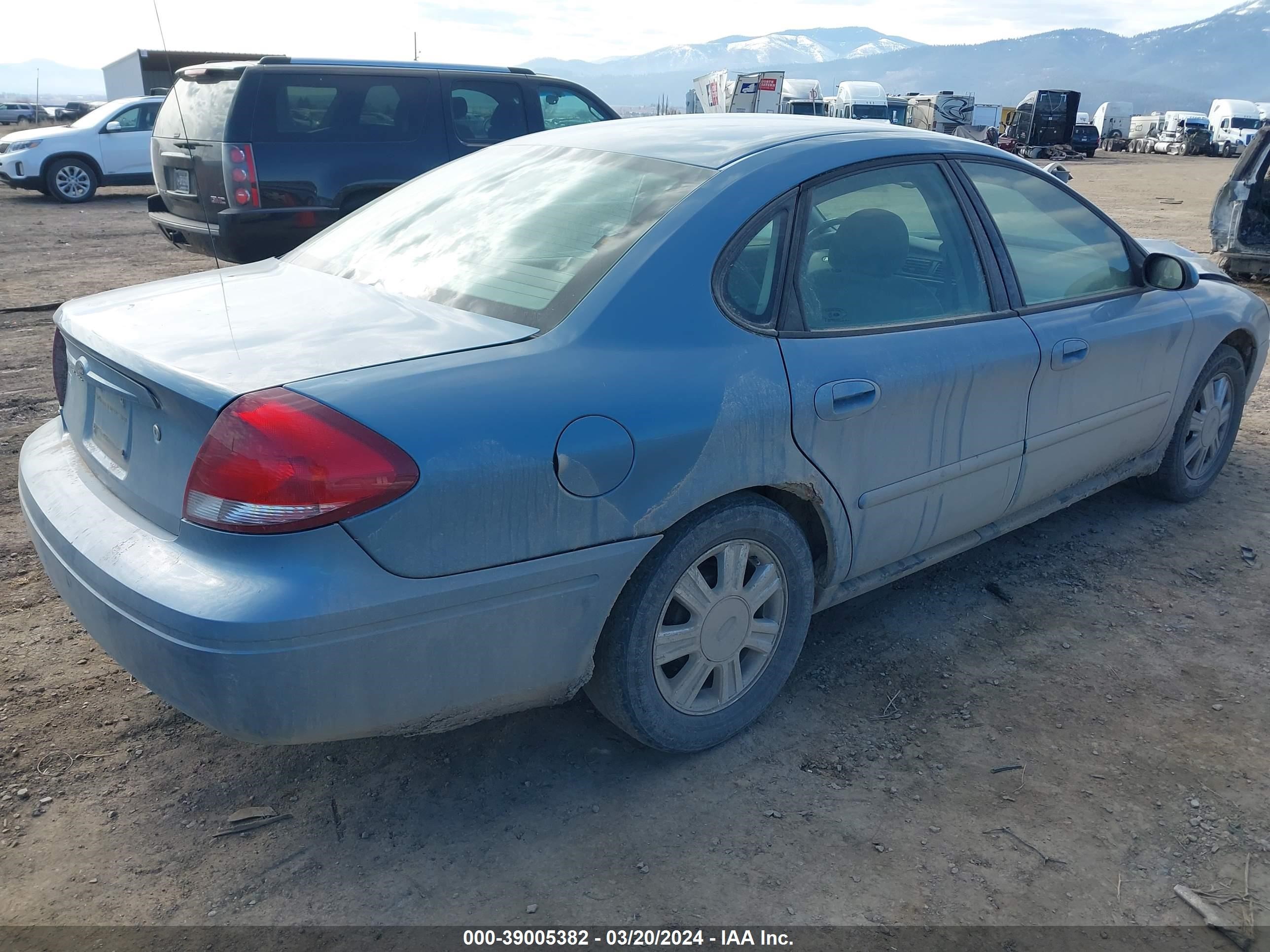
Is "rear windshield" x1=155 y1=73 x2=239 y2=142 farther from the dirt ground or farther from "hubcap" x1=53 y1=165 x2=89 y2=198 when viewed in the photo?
"hubcap" x1=53 y1=165 x2=89 y2=198

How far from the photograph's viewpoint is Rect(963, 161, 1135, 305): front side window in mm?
3324

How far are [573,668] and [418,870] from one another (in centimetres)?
57

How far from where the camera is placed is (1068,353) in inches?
132

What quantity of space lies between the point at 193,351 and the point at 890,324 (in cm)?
184

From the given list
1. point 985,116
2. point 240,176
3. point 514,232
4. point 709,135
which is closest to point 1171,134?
point 985,116

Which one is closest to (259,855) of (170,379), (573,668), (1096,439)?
(573,668)

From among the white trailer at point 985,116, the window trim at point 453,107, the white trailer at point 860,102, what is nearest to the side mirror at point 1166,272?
the window trim at point 453,107

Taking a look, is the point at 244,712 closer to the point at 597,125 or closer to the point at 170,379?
the point at 170,379

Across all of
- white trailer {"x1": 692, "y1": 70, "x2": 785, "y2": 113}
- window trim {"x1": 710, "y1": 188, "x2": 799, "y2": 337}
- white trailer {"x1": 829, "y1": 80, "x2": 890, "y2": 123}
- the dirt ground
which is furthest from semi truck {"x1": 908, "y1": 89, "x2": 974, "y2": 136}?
window trim {"x1": 710, "y1": 188, "x2": 799, "y2": 337}

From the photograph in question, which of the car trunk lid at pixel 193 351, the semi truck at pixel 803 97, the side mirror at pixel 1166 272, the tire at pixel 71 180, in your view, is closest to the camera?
the car trunk lid at pixel 193 351

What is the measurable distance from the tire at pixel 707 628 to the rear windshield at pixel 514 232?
659 mm

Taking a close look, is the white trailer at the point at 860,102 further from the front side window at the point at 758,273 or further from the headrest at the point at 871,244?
the front side window at the point at 758,273

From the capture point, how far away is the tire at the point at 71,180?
1576cm

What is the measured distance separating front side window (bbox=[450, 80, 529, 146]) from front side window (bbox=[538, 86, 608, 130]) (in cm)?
34
